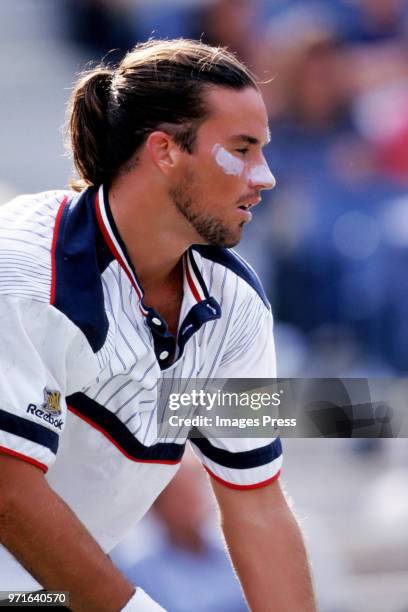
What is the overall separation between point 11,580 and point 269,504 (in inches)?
19.5

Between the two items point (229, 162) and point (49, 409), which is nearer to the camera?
point (49, 409)

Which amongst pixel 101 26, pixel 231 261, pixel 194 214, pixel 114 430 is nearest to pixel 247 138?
pixel 194 214

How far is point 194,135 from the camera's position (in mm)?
1944

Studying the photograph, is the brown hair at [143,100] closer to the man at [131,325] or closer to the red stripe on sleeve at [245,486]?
the man at [131,325]

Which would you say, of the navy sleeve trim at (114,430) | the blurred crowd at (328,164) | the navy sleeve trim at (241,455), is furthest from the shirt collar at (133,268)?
the blurred crowd at (328,164)

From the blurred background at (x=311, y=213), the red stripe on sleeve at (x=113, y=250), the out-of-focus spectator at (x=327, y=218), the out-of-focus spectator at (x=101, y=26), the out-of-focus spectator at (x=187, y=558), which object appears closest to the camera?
the red stripe on sleeve at (x=113, y=250)

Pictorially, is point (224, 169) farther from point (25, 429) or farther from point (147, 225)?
point (25, 429)

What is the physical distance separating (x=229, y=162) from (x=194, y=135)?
81mm

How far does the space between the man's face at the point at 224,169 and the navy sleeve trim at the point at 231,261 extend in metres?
0.10

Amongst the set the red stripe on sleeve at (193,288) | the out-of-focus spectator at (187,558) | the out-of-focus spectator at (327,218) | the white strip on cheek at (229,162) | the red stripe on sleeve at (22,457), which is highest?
the white strip on cheek at (229,162)

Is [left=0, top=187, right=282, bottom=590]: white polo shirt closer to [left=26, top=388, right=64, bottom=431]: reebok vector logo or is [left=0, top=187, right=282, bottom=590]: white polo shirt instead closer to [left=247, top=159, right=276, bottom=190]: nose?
[left=26, top=388, right=64, bottom=431]: reebok vector logo

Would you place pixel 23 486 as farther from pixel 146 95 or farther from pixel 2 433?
pixel 146 95

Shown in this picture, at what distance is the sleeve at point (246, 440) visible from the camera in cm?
206

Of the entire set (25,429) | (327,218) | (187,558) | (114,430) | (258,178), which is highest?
(258,178)
